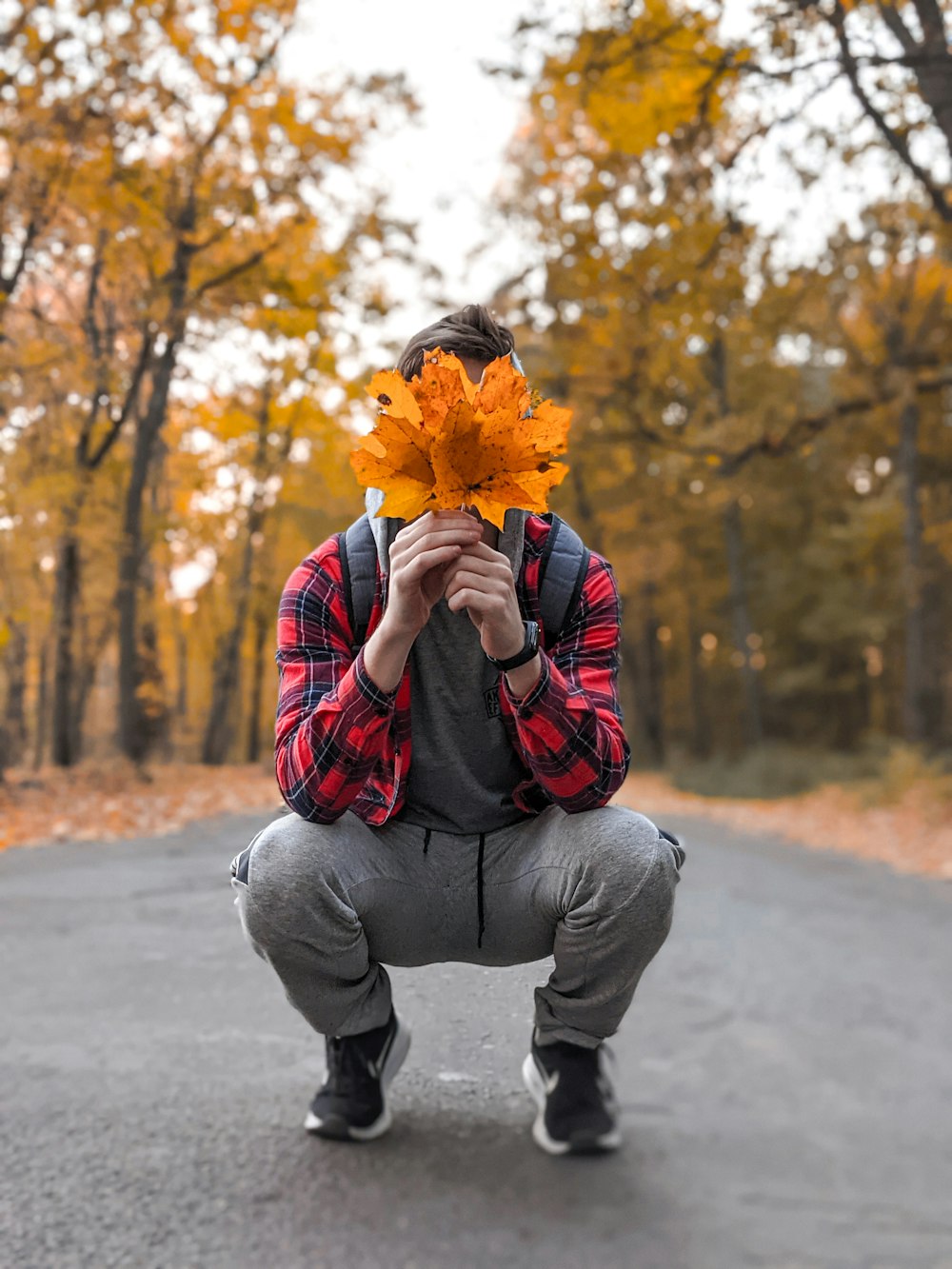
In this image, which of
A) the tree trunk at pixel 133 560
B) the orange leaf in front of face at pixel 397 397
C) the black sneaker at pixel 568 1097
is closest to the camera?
the orange leaf in front of face at pixel 397 397

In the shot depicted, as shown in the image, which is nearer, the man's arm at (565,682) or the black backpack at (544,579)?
the man's arm at (565,682)

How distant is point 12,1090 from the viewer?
284 centimetres

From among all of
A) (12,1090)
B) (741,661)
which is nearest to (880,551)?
(741,661)

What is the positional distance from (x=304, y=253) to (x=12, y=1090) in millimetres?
8902

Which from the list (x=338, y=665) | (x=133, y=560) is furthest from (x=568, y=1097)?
(x=133, y=560)

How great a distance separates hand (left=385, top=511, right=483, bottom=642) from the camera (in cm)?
160

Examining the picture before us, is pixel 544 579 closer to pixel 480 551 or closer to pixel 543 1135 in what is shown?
pixel 480 551

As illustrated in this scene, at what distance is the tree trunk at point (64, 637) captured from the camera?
12.5 meters

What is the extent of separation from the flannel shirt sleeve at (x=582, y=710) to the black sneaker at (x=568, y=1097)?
0.66 metres

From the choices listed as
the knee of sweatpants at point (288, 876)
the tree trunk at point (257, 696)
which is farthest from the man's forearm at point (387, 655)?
the tree trunk at point (257, 696)

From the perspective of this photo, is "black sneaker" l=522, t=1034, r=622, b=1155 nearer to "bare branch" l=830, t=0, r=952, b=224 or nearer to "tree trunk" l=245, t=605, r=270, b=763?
"bare branch" l=830, t=0, r=952, b=224

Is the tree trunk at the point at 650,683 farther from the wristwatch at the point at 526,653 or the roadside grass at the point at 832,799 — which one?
the wristwatch at the point at 526,653

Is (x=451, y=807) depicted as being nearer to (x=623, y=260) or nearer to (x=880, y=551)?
(x=623, y=260)

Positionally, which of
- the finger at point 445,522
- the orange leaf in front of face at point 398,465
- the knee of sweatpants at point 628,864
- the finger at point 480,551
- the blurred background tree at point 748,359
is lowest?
the knee of sweatpants at point 628,864
